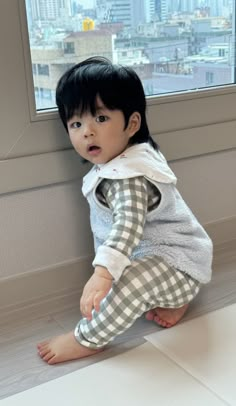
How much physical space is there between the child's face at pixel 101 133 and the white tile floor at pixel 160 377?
381 mm

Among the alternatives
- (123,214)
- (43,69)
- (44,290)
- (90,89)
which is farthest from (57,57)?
(44,290)

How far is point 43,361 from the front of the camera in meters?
1.07

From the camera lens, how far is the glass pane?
119 cm

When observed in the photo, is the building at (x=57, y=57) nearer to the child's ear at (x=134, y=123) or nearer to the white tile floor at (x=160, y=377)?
the child's ear at (x=134, y=123)

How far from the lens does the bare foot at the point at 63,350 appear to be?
1.06m

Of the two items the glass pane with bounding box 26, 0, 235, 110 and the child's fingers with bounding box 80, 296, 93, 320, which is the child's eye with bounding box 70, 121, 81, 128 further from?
the child's fingers with bounding box 80, 296, 93, 320

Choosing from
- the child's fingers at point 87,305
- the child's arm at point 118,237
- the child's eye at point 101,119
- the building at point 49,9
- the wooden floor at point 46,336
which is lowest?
the wooden floor at point 46,336

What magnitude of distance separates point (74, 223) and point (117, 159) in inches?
9.9

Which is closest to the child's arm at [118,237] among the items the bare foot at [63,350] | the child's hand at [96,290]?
the child's hand at [96,290]

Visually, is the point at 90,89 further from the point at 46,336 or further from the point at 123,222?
the point at 46,336

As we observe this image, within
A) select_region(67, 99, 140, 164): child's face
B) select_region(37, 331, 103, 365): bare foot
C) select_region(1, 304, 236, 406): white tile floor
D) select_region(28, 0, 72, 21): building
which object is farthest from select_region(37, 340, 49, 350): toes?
select_region(28, 0, 72, 21): building

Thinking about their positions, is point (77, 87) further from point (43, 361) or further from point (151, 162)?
point (43, 361)

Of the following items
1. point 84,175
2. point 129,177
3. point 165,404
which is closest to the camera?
point 165,404

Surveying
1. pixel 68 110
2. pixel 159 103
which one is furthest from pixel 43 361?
pixel 159 103
